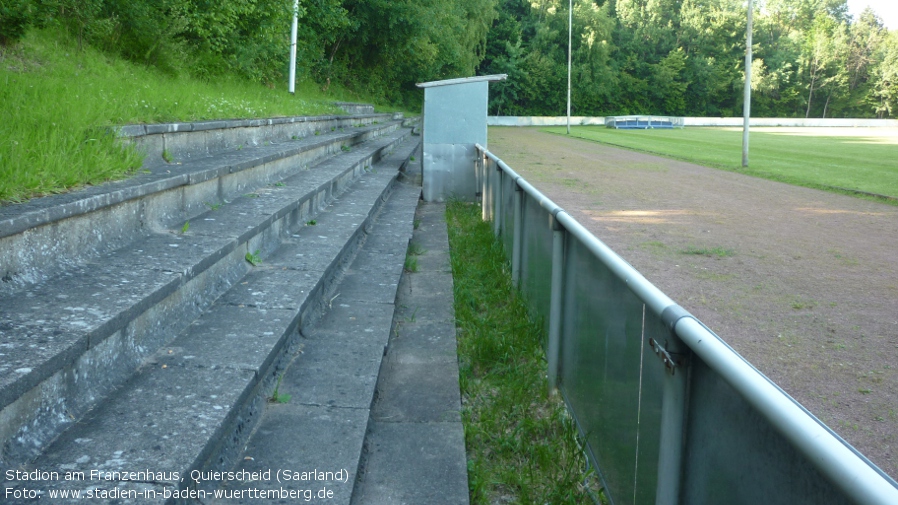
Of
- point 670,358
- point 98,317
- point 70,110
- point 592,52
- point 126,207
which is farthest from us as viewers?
point 592,52

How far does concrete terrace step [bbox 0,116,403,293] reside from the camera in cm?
332

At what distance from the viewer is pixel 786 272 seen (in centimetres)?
792

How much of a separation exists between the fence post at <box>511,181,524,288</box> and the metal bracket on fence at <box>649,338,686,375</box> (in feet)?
12.7

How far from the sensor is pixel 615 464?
3010 mm

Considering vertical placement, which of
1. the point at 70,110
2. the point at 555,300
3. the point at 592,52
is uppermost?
the point at 592,52

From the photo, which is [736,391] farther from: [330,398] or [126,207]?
[126,207]

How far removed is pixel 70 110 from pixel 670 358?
175 inches

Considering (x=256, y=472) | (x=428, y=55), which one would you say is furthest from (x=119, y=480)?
(x=428, y=55)

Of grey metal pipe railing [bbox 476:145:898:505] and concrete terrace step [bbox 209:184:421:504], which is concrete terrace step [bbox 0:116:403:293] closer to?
concrete terrace step [bbox 209:184:421:504]

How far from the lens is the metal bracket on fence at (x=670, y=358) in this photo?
2.12m

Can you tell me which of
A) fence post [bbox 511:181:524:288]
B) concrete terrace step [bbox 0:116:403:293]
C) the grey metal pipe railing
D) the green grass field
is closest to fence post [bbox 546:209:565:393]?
the grey metal pipe railing

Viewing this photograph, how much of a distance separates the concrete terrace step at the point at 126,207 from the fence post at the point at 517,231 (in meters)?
2.27

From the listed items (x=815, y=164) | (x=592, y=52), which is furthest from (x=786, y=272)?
(x=592, y=52)

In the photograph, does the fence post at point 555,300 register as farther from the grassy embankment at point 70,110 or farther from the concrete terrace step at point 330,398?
the grassy embankment at point 70,110
